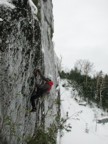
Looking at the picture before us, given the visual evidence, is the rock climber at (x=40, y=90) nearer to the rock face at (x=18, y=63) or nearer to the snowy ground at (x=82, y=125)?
the rock face at (x=18, y=63)

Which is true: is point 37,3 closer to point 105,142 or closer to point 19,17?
point 19,17

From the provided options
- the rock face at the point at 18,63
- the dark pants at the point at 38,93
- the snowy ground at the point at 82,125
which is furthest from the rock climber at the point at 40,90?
the snowy ground at the point at 82,125

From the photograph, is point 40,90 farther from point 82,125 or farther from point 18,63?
point 82,125

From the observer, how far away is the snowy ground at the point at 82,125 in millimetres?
21031

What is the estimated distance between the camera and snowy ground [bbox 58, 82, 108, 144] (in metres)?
21.0

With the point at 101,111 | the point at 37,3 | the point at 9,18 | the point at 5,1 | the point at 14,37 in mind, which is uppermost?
the point at 37,3

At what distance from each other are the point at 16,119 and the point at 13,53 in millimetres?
2062

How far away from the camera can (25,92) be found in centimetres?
932

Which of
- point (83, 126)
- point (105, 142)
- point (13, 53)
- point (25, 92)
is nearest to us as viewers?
point (13, 53)

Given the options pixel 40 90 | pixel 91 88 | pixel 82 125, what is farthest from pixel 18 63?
pixel 91 88

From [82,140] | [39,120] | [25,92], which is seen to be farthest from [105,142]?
[25,92]

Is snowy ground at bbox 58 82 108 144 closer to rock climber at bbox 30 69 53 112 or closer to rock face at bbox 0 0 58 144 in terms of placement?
rock climber at bbox 30 69 53 112

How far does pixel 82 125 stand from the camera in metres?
25.6

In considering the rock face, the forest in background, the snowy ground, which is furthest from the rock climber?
the forest in background
